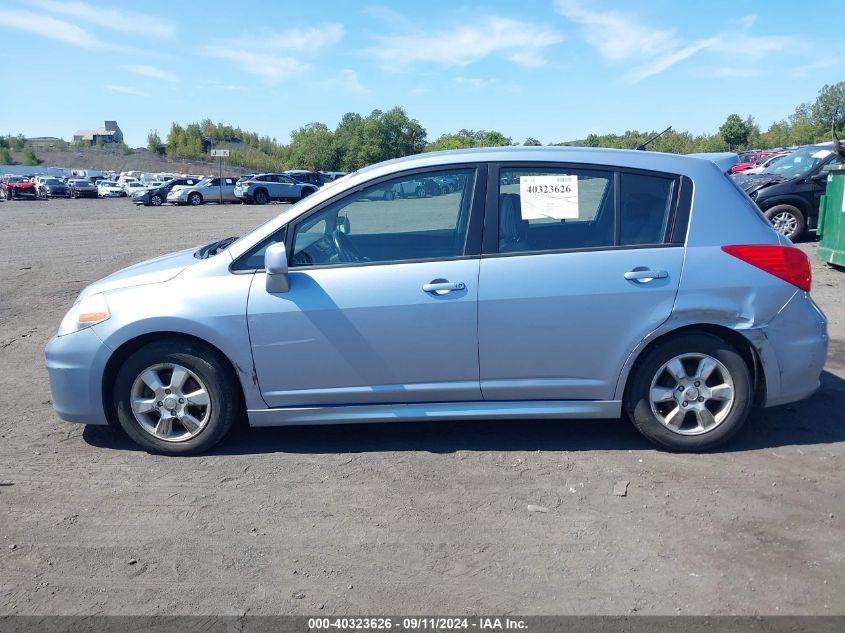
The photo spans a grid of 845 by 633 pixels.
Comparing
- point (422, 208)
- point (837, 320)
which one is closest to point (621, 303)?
point (422, 208)

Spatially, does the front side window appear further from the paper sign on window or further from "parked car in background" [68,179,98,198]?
"parked car in background" [68,179,98,198]

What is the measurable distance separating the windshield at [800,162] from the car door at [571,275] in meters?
11.2

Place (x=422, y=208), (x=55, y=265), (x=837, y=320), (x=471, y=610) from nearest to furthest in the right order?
(x=471, y=610) → (x=422, y=208) → (x=837, y=320) → (x=55, y=265)

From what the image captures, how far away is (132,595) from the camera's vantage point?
10.7 ft

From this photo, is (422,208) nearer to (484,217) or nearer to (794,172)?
(484,217)

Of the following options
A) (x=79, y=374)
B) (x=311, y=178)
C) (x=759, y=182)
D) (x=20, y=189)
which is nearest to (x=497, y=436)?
(x=79, y=374)

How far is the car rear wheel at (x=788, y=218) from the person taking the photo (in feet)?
46.2

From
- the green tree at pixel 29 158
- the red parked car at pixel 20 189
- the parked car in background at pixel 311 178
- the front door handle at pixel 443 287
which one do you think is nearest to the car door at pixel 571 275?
the front door handle at pixel 443 287

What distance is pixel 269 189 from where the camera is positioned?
4484 cm

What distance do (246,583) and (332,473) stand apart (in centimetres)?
118

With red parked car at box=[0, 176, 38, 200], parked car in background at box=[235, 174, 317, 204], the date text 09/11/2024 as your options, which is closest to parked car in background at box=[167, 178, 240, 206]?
parked car in background at box=[235, 174, 317, 204]

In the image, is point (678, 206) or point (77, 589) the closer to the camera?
point (77, 589)

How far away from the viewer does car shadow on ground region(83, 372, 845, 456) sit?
4.77 metres

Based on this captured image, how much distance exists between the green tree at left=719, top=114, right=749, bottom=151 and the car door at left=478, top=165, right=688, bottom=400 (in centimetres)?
7013
